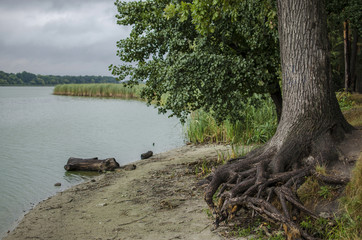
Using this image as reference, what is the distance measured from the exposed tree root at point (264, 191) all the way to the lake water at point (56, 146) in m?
4.12

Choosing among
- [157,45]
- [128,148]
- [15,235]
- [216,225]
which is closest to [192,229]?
[216,225]

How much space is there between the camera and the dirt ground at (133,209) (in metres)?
5.55

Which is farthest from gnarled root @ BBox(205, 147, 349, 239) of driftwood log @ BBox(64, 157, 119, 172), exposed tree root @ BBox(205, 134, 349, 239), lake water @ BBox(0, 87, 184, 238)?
driftwood log @ BBox(64, 157, 119, 172)

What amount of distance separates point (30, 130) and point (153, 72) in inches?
535

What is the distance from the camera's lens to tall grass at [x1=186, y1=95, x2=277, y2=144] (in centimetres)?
1123

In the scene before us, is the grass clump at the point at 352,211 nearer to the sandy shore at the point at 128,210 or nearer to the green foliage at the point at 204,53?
the sandy shore at the point at 128,210

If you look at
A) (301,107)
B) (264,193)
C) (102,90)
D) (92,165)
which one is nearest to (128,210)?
(264,193)

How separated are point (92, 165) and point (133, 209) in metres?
4.61

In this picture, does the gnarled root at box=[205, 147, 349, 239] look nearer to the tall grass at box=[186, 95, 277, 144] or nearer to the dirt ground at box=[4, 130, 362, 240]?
the dirt ground at box=[4, 130, 362, 240]

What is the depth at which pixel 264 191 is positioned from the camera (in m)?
5.31

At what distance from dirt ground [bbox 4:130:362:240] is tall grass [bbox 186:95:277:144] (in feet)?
9.21

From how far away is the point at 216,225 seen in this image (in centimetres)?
511

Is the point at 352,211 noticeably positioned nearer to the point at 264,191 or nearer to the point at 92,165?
the point at 264,191

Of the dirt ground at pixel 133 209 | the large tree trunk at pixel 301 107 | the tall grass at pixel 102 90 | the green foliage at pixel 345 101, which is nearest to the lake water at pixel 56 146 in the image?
the dirt ground at pixel 133 209
